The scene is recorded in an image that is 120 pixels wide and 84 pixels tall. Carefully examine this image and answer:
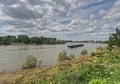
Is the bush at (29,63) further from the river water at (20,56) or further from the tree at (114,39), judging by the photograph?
the tree at (114,39)

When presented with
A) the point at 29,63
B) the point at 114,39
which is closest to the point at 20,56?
the point at 29,63

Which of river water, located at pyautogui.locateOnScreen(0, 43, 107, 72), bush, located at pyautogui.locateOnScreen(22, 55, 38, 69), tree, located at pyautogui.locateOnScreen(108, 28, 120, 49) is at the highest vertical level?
tree, located at pyautogui.locateOnScreen(108, 28, 120, 49)

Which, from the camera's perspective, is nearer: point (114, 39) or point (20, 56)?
point (114, 39)

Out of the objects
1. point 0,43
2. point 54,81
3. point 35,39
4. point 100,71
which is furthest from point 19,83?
point 35,39

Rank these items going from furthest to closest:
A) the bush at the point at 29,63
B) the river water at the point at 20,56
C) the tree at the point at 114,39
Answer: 1. the river water at the point at 20,56
2. the bush at the point at 29,63
3. the tree at the point at 114,39

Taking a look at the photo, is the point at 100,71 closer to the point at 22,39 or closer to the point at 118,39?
the point at 118,39

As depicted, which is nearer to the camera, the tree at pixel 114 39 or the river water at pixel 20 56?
the tree at pixel 114 39

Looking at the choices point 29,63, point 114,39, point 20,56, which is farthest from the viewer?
point 20,56

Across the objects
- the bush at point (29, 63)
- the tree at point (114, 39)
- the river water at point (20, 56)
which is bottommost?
the river water at point (20, 56)

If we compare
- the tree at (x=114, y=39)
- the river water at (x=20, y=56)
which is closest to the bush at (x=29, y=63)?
the river water at (x=20, y=56)

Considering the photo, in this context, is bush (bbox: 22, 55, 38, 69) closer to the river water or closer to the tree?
the river water

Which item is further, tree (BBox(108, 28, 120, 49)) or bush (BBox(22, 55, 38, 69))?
bush (BBox(22, 55, 38, 69))

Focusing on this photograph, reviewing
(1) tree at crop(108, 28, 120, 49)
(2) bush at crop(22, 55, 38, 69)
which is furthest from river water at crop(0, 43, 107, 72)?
(1) tree at crop(108, 28, 120, 49)

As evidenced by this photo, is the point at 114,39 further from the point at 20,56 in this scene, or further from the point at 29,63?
the point at 20,56
